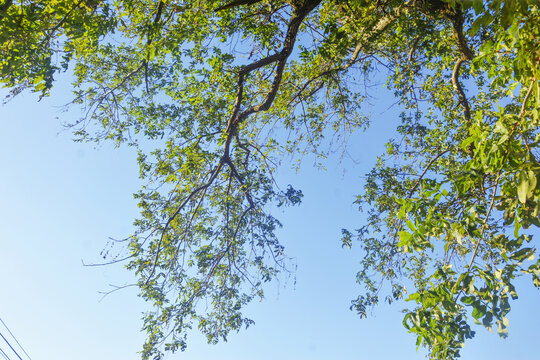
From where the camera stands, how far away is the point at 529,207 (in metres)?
2.07

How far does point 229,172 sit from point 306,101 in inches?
73.0

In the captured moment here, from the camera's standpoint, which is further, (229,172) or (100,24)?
(229,172)

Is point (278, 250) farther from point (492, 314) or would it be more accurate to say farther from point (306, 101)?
point (492, 314)

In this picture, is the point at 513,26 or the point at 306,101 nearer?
the point at 513,26

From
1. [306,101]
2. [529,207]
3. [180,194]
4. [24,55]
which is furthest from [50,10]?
[529,207]

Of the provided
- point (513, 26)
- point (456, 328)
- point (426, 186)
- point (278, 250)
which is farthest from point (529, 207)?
point (278, 250)

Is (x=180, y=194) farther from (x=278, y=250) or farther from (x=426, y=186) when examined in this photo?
(x=426, y=186)

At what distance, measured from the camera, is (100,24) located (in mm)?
4562

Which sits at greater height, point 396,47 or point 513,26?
point 396,47

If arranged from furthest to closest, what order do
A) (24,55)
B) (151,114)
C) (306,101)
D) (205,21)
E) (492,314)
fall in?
(306,101), (151,114), (205,21), (24,55), (492,314)

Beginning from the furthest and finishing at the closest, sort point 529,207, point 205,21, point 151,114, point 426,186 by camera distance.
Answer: point 151,114 → point 205,21 → point 426,186 → point 529,207

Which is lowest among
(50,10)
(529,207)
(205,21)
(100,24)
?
(529,207)

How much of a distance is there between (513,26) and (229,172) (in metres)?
4.43

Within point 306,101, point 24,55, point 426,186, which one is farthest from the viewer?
point 306,101
